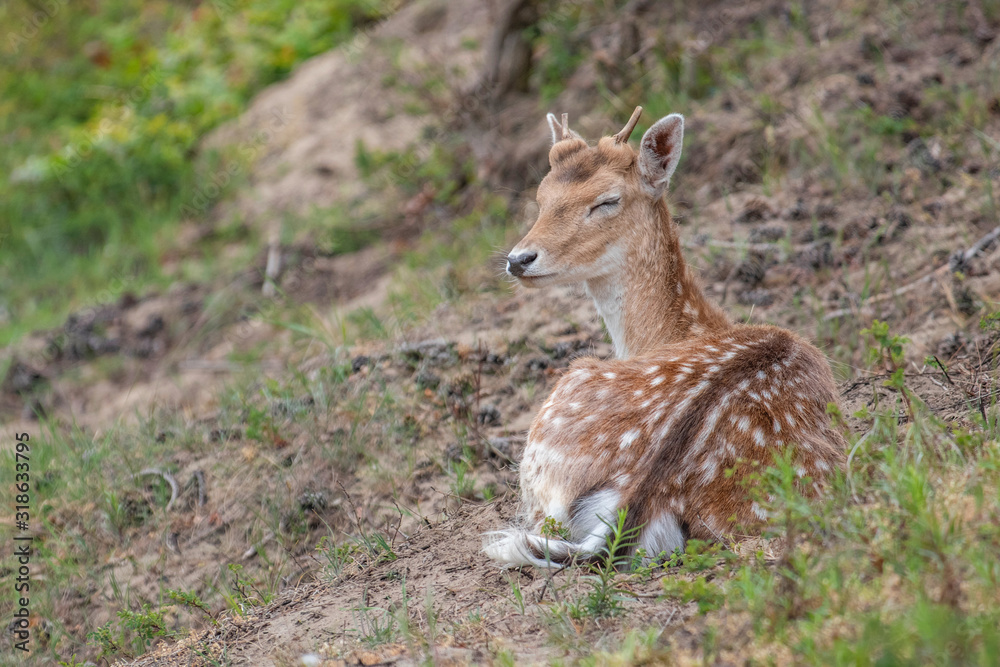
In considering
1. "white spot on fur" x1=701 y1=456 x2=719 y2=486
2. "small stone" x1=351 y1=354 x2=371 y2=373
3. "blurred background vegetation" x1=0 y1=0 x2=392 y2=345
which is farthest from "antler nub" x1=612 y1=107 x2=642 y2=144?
"blurred background vegetation" x1=0 y1=0 x2=392 y2=345

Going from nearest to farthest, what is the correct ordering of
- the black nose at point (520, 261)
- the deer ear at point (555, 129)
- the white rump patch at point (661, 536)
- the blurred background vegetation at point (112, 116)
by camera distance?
the white rump patch at point (661, 536) → the black nose at point (520, 261) → the deer ear at point (555, 129) → the blurred background vegetation at point (112, 116)

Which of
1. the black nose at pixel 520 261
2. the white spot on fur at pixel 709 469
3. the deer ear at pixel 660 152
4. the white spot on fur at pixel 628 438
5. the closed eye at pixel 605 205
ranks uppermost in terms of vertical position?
the deer ear at pixel 660 152

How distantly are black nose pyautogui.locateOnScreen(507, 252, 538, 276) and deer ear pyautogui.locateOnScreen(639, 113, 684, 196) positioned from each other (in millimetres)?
771

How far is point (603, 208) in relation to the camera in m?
4.96

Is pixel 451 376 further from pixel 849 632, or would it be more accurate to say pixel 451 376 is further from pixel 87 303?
pixel 87 303

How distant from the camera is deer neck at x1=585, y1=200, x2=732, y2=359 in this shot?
4.87m

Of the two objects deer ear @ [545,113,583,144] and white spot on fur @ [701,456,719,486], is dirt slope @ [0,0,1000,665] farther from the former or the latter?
deer ear @ [545,113,583,144]

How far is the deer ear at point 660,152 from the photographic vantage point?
192 inches

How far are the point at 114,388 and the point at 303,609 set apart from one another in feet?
18.9

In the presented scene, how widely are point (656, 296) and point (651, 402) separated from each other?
3.91 feet

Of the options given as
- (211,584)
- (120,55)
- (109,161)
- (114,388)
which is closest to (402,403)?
(211,584)

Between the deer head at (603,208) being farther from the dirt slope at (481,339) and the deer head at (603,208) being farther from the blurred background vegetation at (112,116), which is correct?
the blurred background vegetation at (112,116)

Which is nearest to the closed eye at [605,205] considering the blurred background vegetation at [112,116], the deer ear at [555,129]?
the deer ear at [555,129]

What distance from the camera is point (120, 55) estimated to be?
557 inches
